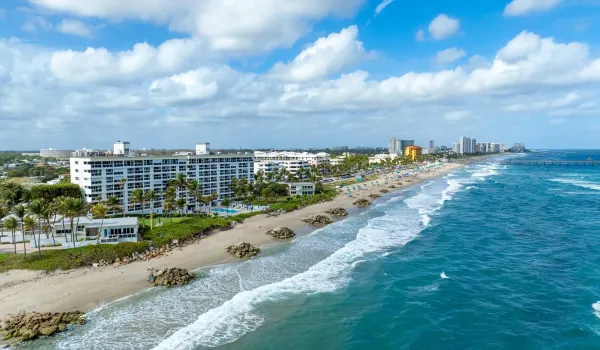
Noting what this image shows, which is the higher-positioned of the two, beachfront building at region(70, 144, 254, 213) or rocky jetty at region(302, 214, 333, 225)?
beachfront building at region(70, 144, 254, 213)

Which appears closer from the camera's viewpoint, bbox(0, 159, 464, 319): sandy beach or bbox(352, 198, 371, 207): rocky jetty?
bbox(0, 159, 464, 319): sandy beach

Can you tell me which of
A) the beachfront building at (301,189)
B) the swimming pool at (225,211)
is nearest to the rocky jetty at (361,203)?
the beachfront building at (301,189)

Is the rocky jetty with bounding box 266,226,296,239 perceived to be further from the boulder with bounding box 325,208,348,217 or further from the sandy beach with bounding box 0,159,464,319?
the boulder with bounding box 325,208,348,217

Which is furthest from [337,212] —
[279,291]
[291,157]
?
[291,157]

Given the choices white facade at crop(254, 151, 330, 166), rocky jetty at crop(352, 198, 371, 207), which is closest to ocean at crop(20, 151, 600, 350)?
rocky jetty at crop(352, 198, 371, 207)

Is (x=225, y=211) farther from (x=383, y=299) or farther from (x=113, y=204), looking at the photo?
(x=383, y=299)

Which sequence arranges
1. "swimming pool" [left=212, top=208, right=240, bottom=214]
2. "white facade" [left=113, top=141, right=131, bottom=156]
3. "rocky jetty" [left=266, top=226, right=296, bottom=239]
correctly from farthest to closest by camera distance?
"white facade" [left=113, top=141, right=131, bottom=156] → "swimming pool" [left=212, top=208, right=240, bottom=214] → "rocky jetty" [left=266, top=226, right=296, bottom=239]

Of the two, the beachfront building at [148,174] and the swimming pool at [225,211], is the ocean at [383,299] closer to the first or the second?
the swimming pool at [225,211]
